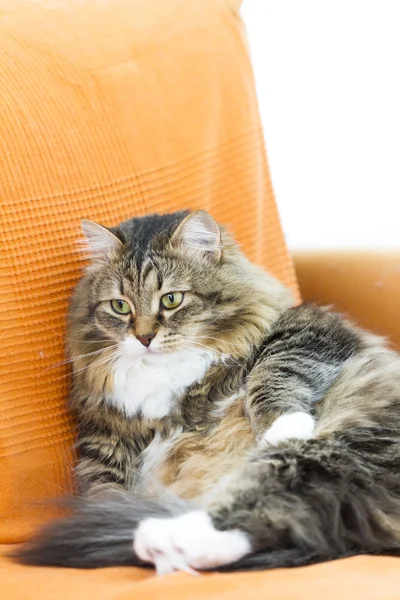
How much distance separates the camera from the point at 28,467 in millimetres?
1367

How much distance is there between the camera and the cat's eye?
145cm

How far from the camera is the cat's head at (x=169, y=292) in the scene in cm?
142

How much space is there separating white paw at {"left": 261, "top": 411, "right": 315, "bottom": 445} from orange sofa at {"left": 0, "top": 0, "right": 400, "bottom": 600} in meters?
0.24

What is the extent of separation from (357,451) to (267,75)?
5.32ft

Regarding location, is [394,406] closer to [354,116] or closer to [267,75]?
[354,116]

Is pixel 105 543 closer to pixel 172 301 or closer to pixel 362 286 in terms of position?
pixel 172 301

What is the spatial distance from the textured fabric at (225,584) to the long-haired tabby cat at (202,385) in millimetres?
88

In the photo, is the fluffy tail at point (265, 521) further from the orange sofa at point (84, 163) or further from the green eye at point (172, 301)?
the green eye at point (172, 301)

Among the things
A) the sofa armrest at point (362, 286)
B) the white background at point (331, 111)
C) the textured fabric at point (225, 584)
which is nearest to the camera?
the textured fabric at point (225, 584)

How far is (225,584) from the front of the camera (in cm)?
94

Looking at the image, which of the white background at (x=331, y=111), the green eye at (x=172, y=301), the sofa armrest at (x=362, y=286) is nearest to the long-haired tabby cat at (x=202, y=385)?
the green eye at (x=172, y=301)

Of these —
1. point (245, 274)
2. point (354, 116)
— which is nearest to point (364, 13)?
point (354, 116)

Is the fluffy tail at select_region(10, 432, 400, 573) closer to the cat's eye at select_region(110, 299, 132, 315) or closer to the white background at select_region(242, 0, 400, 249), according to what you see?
the cat's eye at select_region(110, 299, 132, 315)

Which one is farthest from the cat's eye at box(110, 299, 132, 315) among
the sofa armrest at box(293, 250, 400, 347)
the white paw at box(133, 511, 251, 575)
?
the sofa armrest at box(293, 250, 400, 347)
